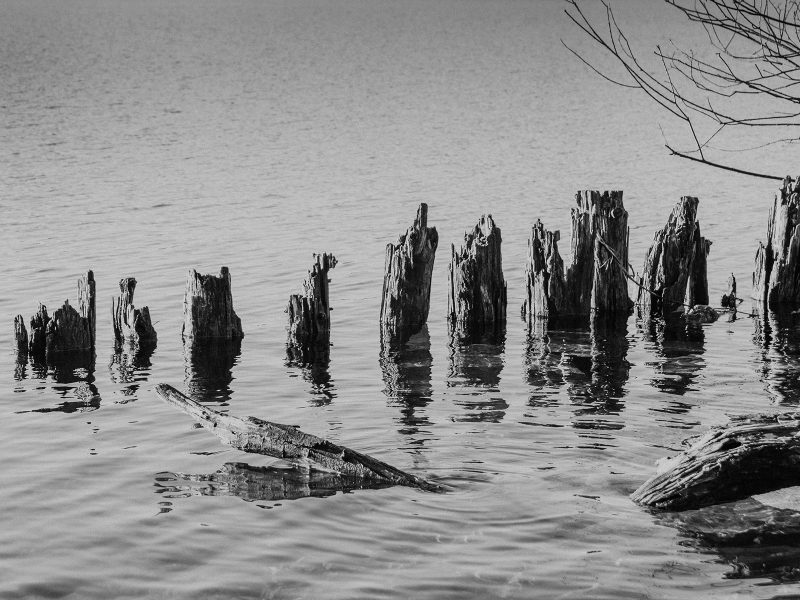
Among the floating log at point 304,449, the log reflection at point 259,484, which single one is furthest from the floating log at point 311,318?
the floating log at point 304,449

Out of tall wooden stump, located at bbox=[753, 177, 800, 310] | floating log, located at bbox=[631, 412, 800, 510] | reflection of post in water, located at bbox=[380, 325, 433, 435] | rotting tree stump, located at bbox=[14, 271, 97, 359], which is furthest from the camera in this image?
tall wooden stump, located at bbox=[753, 177, 800, 310]

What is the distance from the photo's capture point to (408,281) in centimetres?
1717

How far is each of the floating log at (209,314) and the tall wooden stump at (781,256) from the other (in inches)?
366

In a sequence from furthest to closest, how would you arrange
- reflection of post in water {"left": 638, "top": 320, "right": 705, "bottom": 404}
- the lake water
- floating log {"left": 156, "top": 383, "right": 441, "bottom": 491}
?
reflection of post in water {"left": 638, "top": 320, "right": 705, "bottom": 404}, floating log {"left": 156, "top": 383, "right": 441, "bottom": 491}, the lake water

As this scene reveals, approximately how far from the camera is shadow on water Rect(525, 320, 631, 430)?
1303 cm

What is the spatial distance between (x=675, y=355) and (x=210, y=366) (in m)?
7.32

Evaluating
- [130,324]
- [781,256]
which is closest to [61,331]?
[130,324]

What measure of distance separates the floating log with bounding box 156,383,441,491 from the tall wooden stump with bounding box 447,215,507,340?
7.05 m

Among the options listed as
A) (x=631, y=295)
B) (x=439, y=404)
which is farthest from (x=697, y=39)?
(x=439, y=404)

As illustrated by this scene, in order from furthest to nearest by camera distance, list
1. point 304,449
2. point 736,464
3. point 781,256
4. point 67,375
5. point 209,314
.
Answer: point 781,256 → point 209,314 → point 67,375 → point 304,449 → point 736,464

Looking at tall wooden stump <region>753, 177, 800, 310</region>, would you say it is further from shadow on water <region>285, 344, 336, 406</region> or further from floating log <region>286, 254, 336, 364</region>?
shadow on water <region>285, 344, 336, 406</region>

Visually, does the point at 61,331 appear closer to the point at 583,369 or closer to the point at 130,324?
the point at 130,324

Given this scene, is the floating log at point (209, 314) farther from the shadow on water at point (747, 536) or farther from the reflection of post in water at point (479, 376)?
the shadow on water at point (747, 536)

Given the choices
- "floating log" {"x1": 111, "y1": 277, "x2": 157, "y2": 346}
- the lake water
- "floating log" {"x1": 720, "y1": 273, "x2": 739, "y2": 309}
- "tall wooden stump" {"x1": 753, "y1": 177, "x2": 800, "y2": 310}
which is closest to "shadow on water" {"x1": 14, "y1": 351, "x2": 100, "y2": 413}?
the lake water
